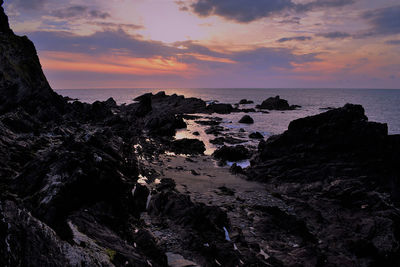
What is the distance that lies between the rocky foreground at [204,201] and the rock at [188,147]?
2.88 metres

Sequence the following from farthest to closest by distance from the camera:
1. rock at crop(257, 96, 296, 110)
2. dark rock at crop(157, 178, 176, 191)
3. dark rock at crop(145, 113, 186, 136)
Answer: rock at crop(257, 96, 296, 110) < dark rock at crop(145, 113, 186, 136) < dark rock at crop(157, 178, 176, 191)

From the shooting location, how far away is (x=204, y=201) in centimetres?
2222

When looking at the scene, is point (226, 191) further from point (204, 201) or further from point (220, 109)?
point (220, 109)

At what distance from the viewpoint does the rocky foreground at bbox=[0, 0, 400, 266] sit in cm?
849

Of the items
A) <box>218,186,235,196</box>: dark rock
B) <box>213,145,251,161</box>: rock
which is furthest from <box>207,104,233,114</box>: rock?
<box>218,186,235,196</box>: dark rock

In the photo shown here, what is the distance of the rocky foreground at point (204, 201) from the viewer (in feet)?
27.9

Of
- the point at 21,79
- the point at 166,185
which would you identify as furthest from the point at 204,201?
the point at 21,79

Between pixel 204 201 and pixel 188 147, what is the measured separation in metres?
23.2

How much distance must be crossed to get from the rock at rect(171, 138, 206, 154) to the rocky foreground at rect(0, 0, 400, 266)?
2.88m

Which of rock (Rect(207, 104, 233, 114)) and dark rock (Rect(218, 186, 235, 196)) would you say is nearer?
dark rock (Rect(218, 186, 235, 196))

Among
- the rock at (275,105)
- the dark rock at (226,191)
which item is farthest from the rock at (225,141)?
the rock at (275,105)

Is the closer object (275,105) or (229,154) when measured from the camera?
(229,154)

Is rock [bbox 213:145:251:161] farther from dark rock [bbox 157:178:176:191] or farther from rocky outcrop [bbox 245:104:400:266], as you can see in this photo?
dark rock [bbox 157:178:176:191]

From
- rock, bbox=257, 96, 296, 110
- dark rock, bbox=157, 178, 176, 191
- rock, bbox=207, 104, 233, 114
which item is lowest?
dark rock, bbox=157, 178, 176, 191
